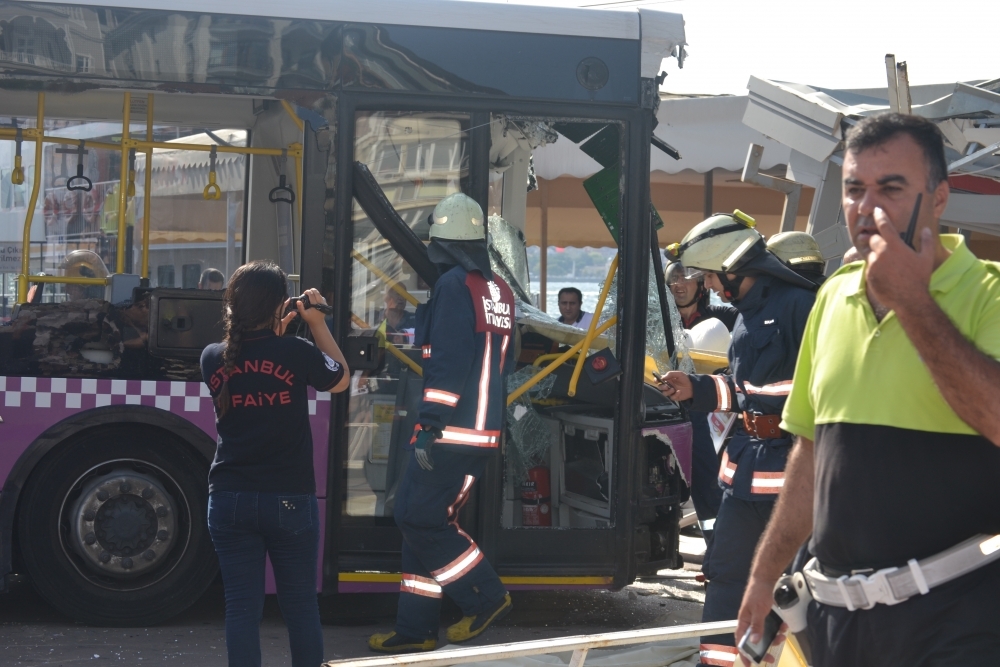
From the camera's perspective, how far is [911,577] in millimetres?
1954

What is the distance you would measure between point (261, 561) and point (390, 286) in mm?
1673

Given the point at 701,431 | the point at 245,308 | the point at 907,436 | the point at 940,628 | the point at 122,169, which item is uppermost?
the point at 122,169

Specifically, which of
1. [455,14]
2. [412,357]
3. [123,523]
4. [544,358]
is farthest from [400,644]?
[455,14]

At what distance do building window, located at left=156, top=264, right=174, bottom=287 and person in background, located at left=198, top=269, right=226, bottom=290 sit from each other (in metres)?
0.13

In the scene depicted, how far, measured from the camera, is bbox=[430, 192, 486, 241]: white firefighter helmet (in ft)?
15.6

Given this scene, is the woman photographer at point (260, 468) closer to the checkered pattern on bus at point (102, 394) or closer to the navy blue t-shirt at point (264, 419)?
the navy blue t-shirt at point (264, 419)

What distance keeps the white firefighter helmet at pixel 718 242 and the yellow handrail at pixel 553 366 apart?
2.89ft

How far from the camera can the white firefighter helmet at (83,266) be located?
5184 mm

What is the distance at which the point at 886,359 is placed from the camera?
6.65 feet

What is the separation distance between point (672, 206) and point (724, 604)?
738 cm

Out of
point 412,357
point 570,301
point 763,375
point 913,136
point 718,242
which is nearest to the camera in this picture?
point 913,136

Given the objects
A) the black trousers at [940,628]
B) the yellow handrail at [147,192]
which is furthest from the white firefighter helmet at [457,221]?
the black trousers at [940,628]

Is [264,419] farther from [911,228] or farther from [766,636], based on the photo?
[911,228]

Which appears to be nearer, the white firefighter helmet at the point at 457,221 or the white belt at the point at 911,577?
the white belt at the point at 911,577
